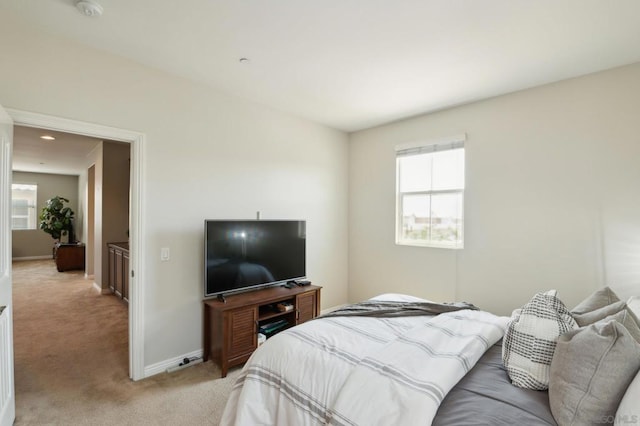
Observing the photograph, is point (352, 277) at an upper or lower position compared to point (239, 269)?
lower

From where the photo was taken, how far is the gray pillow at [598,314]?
4.78 ft

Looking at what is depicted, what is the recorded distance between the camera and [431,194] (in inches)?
148

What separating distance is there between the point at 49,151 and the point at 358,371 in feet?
23.5

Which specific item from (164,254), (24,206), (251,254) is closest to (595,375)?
(251,254)

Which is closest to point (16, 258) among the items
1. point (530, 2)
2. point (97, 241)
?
point (97, 241)

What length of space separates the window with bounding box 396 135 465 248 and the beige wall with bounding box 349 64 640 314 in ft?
0.38

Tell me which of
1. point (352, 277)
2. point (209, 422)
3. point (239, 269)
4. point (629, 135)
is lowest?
point (209, 422)

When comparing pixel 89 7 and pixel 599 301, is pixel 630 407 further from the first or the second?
pixel 89 7

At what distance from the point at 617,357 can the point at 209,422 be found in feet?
7.45

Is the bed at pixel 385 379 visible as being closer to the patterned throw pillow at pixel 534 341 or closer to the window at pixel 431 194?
the patterned throw pillow at pixel 534 341

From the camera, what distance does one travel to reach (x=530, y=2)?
5.99 feet

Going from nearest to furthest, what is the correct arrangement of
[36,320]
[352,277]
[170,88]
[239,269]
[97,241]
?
[170,88], [239,269], [36,320], [352,277], [97,241]

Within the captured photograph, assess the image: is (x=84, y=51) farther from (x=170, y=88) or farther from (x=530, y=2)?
(x=530, y=2)

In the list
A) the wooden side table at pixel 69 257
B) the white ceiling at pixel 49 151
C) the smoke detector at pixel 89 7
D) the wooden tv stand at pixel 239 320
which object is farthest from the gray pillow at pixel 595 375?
Answer: the wooden side table at pixel 69 257
